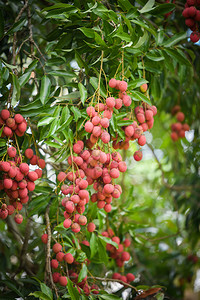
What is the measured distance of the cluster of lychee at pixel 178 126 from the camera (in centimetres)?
251

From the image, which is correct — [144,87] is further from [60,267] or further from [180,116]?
[180,116]

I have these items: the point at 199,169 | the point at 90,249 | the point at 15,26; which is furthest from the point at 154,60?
the point at 199,169

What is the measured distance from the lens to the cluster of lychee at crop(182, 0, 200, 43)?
133 centimetres

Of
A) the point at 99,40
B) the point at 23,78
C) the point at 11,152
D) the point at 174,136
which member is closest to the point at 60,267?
the point at 11,152

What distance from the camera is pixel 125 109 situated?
135cm

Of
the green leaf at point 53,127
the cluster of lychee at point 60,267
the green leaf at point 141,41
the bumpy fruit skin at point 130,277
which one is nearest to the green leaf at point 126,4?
the green leaf at point 141,41

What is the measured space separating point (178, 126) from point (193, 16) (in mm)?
1271

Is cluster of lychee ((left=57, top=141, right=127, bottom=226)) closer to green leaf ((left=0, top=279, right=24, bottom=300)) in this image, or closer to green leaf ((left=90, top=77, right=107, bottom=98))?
green leaf ((left=90, top=77, right=107, bottom=98))

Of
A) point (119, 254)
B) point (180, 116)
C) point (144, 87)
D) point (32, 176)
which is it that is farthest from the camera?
point (180, 116)

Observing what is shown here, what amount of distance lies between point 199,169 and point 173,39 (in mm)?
1061

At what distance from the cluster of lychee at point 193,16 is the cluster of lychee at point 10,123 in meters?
0.77

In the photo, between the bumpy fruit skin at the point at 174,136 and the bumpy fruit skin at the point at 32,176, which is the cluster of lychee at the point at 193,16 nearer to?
→ the bumpy fruit skin at the point at 32,176

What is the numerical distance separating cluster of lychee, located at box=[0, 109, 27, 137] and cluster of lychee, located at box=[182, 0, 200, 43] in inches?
30.2

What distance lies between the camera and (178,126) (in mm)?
2537
